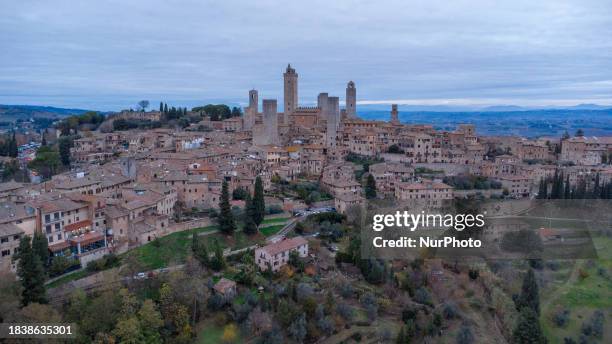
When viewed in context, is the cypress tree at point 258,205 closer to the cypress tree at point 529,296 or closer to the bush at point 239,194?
the bush at point 239,194

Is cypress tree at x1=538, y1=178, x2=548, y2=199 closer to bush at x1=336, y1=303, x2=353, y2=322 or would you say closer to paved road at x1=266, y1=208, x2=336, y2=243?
paved road at x1=266, y1=208, x2=336, y2=243

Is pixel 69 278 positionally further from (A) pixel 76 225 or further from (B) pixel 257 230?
(B) pixel 257 230

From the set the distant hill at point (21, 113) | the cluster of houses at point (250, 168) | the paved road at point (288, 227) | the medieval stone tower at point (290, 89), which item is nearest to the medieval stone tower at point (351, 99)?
the cluster of houses at point (250, 168)

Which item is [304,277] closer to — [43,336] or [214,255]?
[214,255]

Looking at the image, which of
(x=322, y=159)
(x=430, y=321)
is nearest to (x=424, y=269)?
(x=430, y=321)

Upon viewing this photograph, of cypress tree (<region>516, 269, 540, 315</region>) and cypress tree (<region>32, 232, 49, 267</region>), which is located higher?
cypress tree (<region>32, 232, 49, 267</region>)

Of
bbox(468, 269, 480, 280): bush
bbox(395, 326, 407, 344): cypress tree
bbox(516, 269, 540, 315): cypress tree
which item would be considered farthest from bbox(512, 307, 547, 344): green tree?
bbox(395, 326, 407, 344): cypress tree
